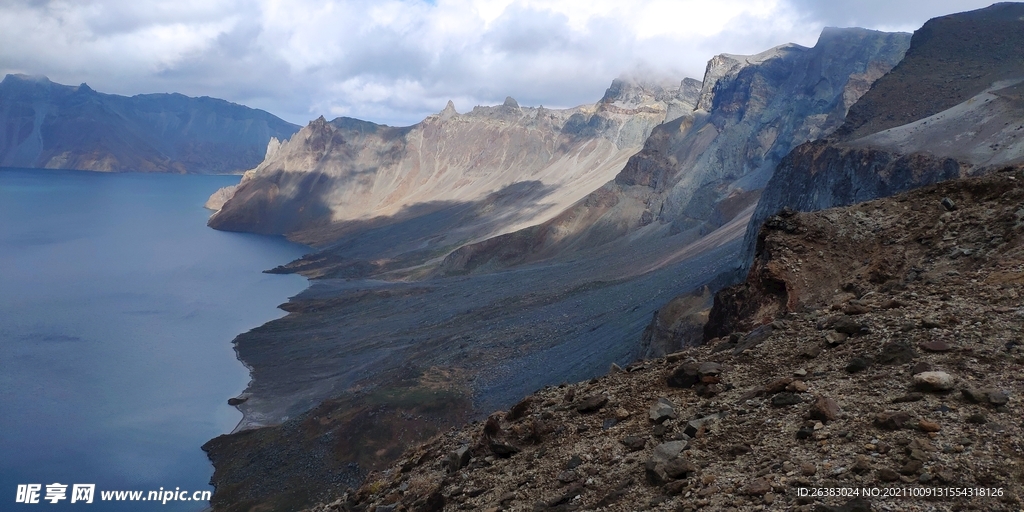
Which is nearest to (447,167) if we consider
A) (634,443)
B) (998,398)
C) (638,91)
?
(638,91)

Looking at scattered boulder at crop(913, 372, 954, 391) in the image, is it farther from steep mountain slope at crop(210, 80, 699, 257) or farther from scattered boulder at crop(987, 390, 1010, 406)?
steep mountain slope at crop(210, 80, 699, 257)

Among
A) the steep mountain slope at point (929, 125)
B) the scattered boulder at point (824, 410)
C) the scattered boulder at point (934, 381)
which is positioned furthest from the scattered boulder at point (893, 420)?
the steep mountain slope at point (929, 125)

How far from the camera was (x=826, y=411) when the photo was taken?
23.2 ft

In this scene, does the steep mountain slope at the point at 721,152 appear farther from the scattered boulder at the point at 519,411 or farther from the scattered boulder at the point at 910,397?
the scattered boulder at the point at 910,397

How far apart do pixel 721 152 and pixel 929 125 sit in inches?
1961

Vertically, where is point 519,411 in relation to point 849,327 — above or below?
below

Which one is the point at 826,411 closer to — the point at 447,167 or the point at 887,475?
the point at 887,475

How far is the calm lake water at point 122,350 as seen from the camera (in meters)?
39.1

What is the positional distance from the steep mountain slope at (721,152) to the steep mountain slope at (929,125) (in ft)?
60.5

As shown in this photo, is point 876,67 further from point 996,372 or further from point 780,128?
point 996,372

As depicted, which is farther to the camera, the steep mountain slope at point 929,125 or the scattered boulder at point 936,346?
the steep mountain slope at point 929,125

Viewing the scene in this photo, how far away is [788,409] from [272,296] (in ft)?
285

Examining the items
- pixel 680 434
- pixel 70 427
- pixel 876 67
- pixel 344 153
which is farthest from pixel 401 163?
pixel 680 434

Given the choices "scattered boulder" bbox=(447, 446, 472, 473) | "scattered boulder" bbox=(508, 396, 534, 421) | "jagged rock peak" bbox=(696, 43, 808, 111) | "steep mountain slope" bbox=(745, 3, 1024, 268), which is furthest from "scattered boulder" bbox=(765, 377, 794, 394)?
"jagged rock peak" bbox=(696, 43, 808, 111)
